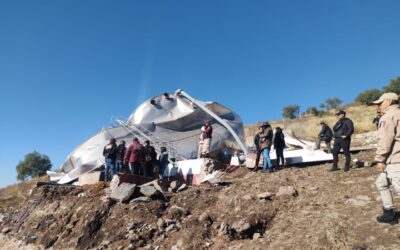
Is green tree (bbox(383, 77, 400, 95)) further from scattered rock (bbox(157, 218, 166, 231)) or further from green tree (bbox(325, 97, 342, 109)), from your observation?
scattered rock (bbox(157, 218, 166, 231))

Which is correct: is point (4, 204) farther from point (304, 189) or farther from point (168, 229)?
point (304, 189)

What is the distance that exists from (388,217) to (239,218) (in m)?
2.68

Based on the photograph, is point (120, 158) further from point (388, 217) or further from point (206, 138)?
point (388, 217)

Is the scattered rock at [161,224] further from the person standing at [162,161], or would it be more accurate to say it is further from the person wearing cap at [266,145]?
the person standing at [162,161]

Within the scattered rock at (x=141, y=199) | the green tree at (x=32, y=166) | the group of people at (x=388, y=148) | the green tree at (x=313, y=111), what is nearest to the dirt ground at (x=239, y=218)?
the scattered rock at (x=141, y=199)

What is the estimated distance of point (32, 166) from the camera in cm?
5288

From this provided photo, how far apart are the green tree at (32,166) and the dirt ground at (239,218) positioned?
149 ft

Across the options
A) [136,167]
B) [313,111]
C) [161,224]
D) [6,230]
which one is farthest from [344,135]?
[313,111]

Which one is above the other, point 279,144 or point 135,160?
point 279,144

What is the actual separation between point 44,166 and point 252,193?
174 feet

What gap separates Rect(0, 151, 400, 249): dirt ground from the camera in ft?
18.8

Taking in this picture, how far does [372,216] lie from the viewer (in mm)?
5914

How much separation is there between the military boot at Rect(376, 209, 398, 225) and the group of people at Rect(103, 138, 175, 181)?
775 cm

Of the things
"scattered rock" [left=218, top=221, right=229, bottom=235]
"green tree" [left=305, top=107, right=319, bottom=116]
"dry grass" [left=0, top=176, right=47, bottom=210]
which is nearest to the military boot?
"scattered rock" [left=218, top=221, right=229, bottom=235]
